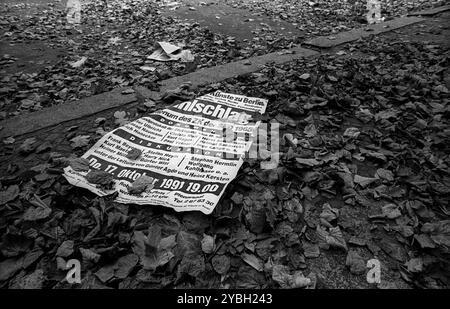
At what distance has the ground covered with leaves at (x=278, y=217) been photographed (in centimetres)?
127

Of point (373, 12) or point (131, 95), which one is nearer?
point (131, 95)

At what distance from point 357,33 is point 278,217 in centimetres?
379

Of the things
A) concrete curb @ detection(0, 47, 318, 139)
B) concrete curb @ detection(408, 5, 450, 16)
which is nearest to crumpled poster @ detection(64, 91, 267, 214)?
concrete curb @ detection(0, 47, 318, 139)

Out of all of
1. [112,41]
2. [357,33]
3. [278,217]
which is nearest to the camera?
[278,217]

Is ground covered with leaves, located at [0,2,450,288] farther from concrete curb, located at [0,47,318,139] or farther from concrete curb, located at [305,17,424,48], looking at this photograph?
concrete curb, located at [305,17,424,48]

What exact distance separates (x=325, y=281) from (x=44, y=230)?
1437mm

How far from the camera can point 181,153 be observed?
1939 mm

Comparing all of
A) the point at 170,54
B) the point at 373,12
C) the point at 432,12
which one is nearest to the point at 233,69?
the point at 170,54

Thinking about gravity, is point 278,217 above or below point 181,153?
below

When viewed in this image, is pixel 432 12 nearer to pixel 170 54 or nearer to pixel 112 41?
pixel 170 54

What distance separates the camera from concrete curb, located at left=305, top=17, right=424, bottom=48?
12.2 ft

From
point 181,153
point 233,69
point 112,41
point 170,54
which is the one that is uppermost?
point 112,41
